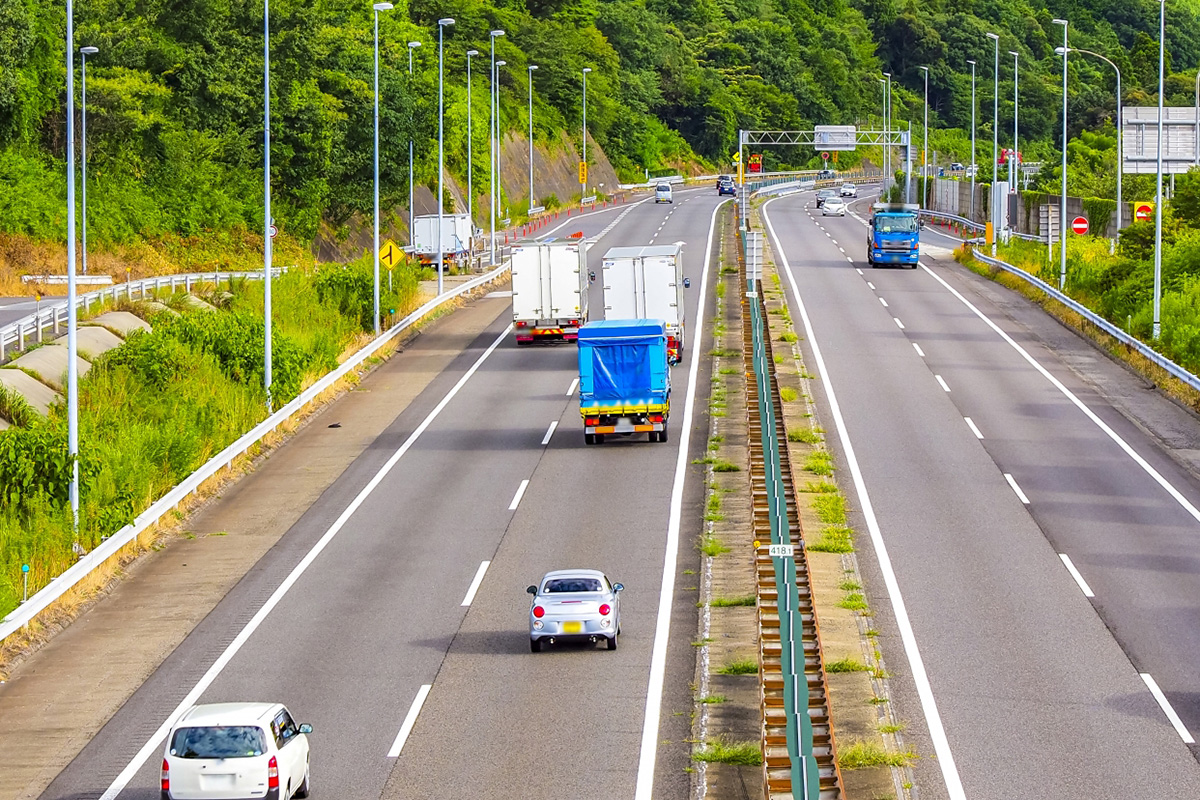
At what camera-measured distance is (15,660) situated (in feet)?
79.5

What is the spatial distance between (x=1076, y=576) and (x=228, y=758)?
16.0 m

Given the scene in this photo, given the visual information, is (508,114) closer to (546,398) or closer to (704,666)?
(546,398)

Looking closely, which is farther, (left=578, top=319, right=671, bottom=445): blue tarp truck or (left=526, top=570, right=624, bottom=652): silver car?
(left=578, top=319, right=671, bottom=445): blue tarp truck

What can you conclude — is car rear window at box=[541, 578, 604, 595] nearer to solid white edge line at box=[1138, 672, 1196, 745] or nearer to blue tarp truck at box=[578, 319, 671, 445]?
solid white edge line at box=[1138, 672, 1196, 745]

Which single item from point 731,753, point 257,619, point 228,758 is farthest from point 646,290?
point 228,758

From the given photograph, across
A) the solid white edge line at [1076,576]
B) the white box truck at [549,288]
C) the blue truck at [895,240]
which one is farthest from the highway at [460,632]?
the blue truck at [895,240]

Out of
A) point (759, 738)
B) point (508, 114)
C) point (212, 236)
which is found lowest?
point (759, 738)

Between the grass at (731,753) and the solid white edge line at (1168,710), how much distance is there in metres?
5.28

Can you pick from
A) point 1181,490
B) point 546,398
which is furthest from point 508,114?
point 1181,490

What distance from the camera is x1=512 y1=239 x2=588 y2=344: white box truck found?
52750 millimetres

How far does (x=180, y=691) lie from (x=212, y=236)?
2349 inches

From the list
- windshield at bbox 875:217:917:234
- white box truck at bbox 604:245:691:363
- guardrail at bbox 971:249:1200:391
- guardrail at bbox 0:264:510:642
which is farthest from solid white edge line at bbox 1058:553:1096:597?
windshield at bbox 875:217:917:234

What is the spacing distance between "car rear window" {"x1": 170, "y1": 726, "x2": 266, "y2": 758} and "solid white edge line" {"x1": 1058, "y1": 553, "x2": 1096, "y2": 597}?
14.9m

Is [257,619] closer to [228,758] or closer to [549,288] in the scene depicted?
[228,758]
